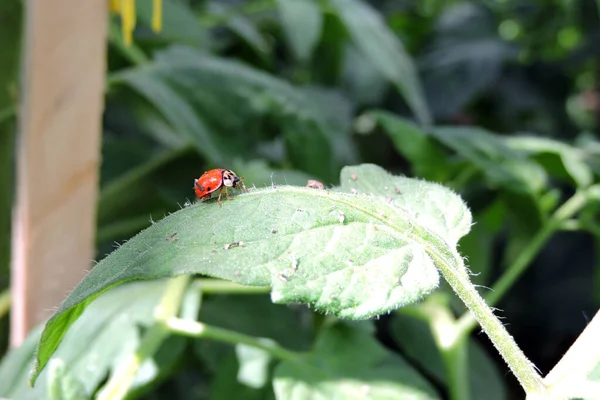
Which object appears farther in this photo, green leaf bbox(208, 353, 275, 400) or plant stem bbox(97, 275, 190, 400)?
green leaf bbox(208, 353, 275, 400)

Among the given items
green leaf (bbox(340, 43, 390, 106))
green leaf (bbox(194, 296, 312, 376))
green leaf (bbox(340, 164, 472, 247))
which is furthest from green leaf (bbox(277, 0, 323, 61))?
green leaf (bbox(340, 164, 472, 247))

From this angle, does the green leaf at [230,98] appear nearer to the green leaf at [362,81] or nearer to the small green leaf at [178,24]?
the small green leaf at [178,24]

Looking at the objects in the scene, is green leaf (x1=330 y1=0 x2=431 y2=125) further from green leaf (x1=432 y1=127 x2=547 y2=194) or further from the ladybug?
the ladybug

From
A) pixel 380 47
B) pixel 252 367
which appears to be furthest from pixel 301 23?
pixel 252 367

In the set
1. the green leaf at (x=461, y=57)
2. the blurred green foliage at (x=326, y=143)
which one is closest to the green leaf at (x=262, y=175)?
the blurred green foliage at (x=326, y=143)

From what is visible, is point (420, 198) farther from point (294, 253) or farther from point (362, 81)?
point (362, 81)
